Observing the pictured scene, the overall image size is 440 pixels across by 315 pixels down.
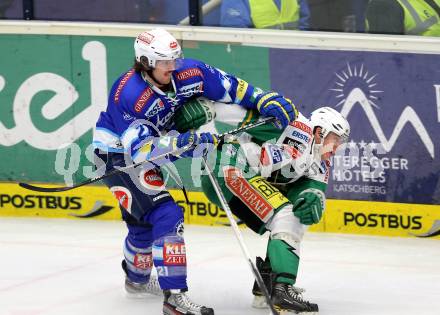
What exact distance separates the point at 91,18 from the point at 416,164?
A: 2.71 metres

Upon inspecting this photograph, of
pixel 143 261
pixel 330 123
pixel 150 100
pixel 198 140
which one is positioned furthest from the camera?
pixel 143 261

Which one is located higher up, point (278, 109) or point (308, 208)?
point (278, 109)

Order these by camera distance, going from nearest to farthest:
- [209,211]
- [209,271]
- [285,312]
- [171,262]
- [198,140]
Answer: [198,140], [171,262], [285,312], [209,271], [209,211]

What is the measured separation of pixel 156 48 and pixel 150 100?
27cm

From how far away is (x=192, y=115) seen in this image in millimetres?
6004

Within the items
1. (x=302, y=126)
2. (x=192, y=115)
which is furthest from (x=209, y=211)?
(x=192, y=115)

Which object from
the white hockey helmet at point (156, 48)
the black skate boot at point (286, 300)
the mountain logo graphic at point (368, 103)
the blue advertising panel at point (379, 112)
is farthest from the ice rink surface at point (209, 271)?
the white hockey helmet at point (156, 48)

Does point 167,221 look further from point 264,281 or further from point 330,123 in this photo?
point 330,123

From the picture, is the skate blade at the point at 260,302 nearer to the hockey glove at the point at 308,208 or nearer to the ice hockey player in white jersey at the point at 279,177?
the ice hockey player in white jersey at the point at 279,177

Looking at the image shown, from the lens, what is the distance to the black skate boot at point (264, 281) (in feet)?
19.6

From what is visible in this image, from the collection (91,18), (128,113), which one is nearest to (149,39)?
(128,113)

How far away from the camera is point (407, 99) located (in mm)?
7996

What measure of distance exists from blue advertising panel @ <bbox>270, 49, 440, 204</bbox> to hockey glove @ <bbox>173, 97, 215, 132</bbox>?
88.5 inches

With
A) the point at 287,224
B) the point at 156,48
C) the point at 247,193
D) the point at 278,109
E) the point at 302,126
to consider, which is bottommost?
the point at 287,224
